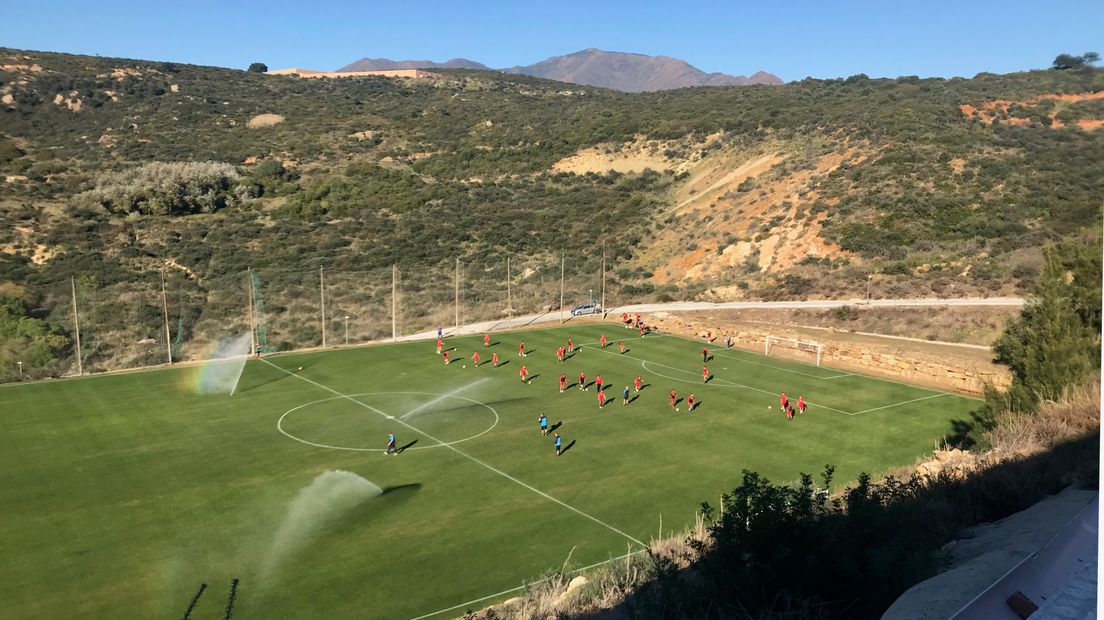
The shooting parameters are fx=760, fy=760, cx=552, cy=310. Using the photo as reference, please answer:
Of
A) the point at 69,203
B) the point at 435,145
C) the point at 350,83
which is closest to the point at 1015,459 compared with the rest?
the point at 69,203

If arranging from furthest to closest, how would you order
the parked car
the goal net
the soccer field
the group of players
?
A: 1. the parked car
2. the goal net
3. the group of players
4. the soccer field

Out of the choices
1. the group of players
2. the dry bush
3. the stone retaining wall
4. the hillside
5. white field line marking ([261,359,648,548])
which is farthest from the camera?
the hillside

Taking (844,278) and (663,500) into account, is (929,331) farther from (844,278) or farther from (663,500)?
(663,500)

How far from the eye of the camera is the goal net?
4281 cm

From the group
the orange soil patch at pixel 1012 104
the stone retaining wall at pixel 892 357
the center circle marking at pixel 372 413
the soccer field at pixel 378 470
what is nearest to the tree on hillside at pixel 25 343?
the soccer field at pixel 378 470

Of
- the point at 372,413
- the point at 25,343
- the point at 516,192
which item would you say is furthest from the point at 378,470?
the point at 516,192

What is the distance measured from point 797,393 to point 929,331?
14389 mm

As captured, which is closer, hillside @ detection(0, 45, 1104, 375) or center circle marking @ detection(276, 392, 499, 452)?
center circle marking @ detection(276, 392, 499, 452)

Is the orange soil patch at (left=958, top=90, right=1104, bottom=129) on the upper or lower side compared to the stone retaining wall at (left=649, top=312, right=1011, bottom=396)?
upper

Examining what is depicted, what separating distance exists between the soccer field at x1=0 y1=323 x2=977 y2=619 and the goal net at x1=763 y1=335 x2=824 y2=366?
173 centimetres

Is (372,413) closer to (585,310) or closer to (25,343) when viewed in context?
(25,343)

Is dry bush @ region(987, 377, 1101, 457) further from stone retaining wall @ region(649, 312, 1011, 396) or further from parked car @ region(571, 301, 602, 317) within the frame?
parked car @ region(571, 301, 602, 317)

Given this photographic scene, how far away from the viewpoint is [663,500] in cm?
2262

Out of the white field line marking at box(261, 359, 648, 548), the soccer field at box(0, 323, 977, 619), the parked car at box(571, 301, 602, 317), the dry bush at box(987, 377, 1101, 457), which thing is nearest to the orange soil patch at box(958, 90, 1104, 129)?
the parked car at box(571, 301, 602, 317)
